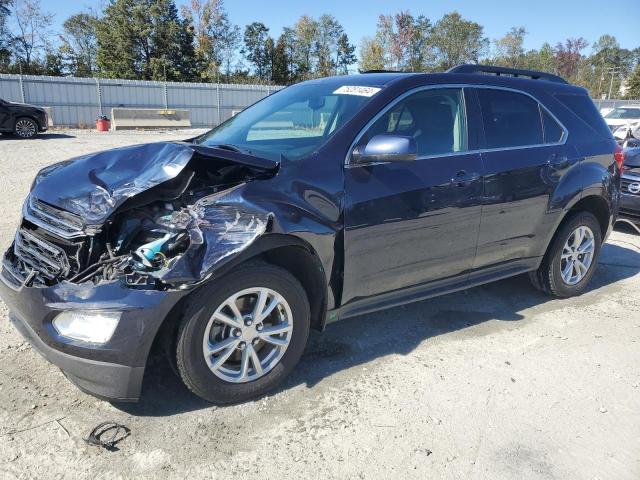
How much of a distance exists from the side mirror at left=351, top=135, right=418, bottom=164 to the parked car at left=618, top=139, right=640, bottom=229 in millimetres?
5542

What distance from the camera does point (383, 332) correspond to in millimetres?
4031

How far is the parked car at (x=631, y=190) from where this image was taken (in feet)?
23.9

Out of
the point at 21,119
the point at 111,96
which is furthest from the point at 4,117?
the point at 111,96

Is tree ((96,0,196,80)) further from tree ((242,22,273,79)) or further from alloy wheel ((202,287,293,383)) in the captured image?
alloy wheel ((202,287,293,383))

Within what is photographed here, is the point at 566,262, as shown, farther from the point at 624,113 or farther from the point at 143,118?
the point at 143,118

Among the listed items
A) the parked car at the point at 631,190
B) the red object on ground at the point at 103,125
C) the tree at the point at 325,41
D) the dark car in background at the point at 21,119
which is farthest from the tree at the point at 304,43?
the parked car at the point at 631,190

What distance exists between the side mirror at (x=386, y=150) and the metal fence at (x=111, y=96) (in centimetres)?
2539

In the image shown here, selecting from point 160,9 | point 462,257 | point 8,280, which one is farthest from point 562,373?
point 160,9

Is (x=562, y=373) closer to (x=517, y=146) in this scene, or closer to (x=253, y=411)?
(x=517, y=146)

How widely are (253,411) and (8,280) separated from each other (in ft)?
5.13

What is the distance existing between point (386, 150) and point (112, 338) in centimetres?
184

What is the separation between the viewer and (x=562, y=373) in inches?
139

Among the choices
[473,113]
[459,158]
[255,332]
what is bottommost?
[255,332]

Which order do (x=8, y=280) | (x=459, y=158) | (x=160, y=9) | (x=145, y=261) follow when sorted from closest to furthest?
1. (x=145, y=261)
2. (x=8, y=280)
3. (x=459, y=158)
4. (x=160, y=9)
